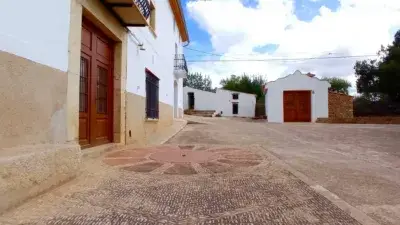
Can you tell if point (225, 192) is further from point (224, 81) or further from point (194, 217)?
point (224, 81)

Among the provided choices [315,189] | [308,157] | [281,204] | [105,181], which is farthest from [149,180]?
[308,157]

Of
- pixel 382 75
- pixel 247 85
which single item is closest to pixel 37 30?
pixel 382 75

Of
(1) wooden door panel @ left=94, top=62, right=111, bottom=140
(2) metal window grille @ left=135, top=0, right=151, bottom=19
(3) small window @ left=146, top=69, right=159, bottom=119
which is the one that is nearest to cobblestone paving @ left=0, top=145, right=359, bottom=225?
(1) wooden door panel @ left=94, top=62, right=111, bottom=140

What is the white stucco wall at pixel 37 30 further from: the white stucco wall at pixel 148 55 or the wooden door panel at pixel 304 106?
the wooden door panel at pixel 304 106

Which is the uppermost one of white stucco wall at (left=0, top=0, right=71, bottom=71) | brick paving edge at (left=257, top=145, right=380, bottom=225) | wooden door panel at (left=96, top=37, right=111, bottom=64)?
wooden door panel at (left=96, top=37, right=111, bottom=64)

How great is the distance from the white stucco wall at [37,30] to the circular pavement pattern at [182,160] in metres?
1.83

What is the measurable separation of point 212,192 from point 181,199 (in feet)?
1.41

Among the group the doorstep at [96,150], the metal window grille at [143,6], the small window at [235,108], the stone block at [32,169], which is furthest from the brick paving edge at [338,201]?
the small window at [235,108]

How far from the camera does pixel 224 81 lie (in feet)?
194

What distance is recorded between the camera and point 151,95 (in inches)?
412

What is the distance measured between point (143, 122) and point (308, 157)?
4.52 m

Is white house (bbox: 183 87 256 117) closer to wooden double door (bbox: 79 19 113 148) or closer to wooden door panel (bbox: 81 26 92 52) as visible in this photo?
wooden double door (bbox: 79 19 113 148)

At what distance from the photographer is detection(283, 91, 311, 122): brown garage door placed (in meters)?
22.8

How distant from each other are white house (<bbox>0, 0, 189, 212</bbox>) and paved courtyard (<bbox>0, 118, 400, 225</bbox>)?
1.42 ft
